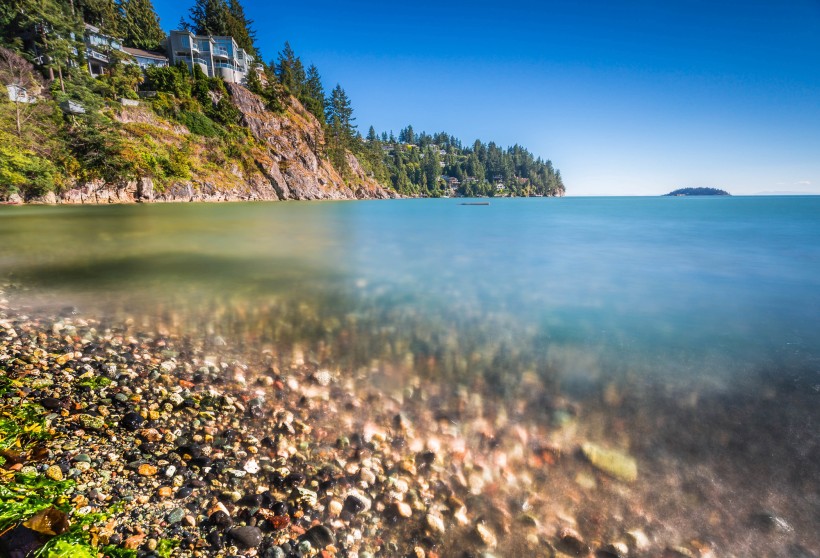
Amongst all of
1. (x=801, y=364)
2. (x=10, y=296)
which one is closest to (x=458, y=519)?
(x=801, y=364)

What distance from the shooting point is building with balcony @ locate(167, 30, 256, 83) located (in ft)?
252

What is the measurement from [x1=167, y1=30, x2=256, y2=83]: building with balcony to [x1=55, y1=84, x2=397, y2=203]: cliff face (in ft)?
32.5

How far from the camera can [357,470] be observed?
3777 mm

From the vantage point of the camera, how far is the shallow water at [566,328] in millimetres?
4164

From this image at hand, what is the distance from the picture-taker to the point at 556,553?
3.05 meters

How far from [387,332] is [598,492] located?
4.69 metres

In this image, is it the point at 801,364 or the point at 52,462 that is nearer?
the point at 52,462

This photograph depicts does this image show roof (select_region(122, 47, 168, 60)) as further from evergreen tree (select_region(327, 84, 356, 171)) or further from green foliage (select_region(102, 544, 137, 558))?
green foliage (select_region(102, 544, 137, 558))

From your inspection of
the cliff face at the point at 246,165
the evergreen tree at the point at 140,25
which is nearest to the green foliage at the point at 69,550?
the cliff face at the point at 246,165

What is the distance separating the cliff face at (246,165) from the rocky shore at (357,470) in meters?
52.6

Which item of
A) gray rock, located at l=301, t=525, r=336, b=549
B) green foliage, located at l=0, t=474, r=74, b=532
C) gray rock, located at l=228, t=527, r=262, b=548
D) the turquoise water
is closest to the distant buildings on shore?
the turquoise water

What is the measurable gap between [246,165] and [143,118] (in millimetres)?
16838

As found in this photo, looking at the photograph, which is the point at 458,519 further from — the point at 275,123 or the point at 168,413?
the point at 275,123

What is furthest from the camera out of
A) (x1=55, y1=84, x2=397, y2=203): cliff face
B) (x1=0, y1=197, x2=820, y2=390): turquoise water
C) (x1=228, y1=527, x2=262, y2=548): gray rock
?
(x1=55, y1=84, x2=397, y2=203): cliff face
